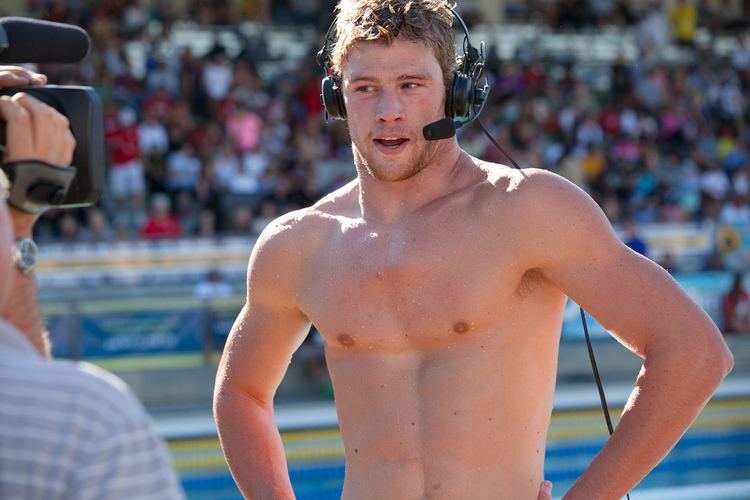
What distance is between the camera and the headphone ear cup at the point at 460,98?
273cm

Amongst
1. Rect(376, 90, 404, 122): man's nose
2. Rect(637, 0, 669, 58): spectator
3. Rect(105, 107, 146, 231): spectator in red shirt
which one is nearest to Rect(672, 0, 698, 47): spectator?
Rect(637, 0, 669, 58): spectator

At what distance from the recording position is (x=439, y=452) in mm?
2594

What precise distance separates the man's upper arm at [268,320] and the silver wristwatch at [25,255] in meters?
1.12

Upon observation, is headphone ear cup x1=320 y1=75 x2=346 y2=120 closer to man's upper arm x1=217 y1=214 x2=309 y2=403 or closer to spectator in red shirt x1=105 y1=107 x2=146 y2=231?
man's upper arm x1=217 y1=214 x2=309 y2=403

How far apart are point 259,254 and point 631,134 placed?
12769 millimetres

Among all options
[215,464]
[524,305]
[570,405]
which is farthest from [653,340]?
[570,405]

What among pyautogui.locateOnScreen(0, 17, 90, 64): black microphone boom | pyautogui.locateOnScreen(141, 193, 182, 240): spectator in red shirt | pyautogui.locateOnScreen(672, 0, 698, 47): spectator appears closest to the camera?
pyautogui.locateOnScreen(0, 17, 90, 64): black microphone boom

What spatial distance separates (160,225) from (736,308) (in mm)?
5248

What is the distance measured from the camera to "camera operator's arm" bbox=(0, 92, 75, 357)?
1.64m

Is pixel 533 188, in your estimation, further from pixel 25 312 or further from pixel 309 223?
pixel 25 312

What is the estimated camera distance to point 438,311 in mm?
2652

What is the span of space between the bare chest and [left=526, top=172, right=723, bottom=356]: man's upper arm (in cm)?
10

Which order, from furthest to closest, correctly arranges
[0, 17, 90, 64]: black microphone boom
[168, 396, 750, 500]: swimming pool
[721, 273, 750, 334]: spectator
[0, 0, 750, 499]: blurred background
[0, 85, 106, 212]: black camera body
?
1. [721, 273, 750, 334]: spectator
2. [0, 0, 750, 499]: blurred background
3. [168, 396, 750, 500]: swimming pool
4. [0, 17, 90, 64]: black microphone boom
5. [0, 85, 106, 212]: black camera body

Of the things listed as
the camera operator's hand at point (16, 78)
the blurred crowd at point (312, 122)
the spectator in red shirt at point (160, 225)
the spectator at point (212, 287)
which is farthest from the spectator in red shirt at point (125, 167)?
the camera operator's hand at point (16, 78)
